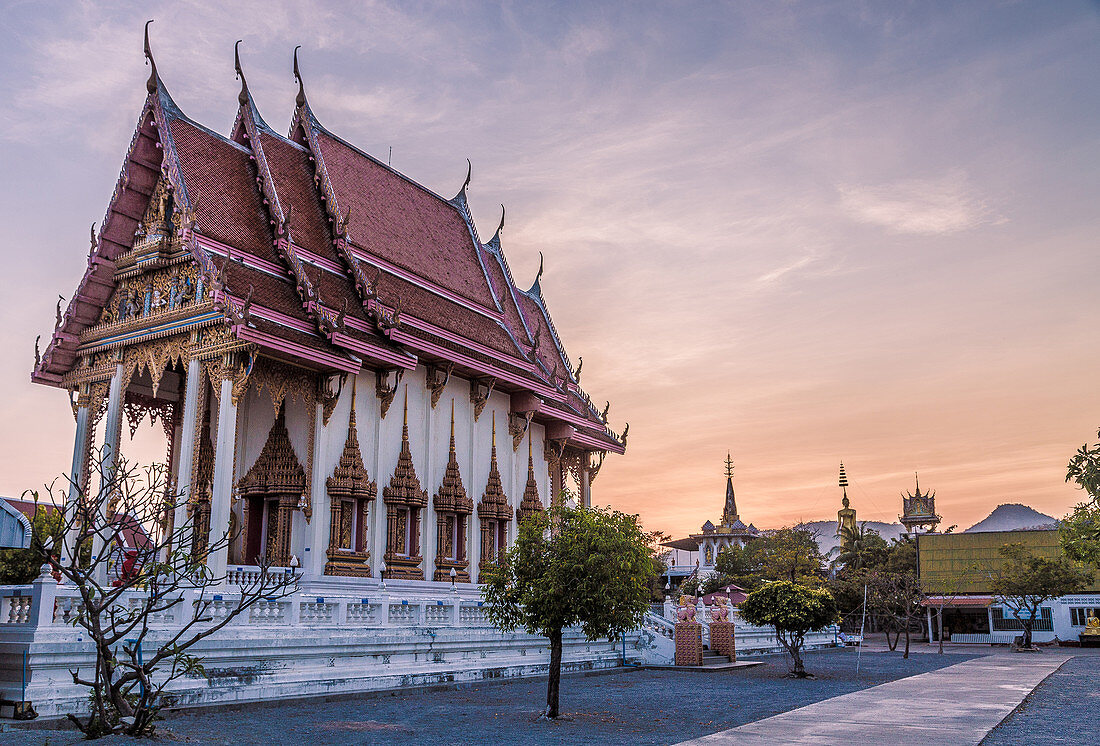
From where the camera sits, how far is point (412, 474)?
20.6 m

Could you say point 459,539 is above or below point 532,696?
above

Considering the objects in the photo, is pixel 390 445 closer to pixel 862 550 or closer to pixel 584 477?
pixel 584 477

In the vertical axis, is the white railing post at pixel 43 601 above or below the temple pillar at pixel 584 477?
below

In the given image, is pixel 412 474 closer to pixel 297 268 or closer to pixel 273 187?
pixel 297 268

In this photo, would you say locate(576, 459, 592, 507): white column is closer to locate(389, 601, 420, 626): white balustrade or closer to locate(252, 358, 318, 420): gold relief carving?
locate(252, 358, 318, 420): gold relief carving

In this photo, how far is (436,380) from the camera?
71.7ft

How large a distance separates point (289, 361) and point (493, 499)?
7.31 m

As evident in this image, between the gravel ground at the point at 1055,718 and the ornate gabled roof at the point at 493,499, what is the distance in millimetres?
12019

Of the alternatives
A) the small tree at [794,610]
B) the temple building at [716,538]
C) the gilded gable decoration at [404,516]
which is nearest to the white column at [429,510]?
the gilded gable decoration at [404,516]

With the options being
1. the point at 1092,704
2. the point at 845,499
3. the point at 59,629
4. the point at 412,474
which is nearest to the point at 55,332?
the point at 412,474

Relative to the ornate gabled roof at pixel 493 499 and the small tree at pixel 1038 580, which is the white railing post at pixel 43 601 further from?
the small tree at pixel 1038 580

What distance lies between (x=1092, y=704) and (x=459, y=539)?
520 inches

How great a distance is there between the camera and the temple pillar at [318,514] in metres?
18.0

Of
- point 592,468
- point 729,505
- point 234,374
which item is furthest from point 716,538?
point 234,374
